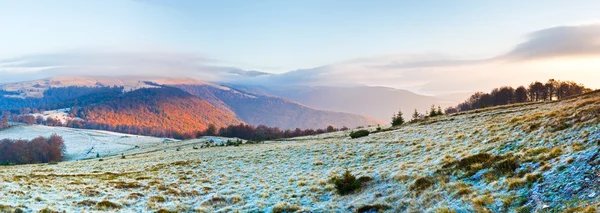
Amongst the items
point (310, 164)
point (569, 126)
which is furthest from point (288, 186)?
point (569, 126)

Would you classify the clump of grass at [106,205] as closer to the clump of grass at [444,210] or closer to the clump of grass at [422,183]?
the clump of grass at [422,183]

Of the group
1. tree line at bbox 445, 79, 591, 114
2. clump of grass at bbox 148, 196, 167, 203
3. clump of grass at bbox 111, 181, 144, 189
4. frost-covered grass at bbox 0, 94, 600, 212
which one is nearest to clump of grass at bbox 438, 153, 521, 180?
frost-covered grass at bbox 0, 94, 600, 212

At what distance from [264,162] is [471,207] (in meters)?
28.2

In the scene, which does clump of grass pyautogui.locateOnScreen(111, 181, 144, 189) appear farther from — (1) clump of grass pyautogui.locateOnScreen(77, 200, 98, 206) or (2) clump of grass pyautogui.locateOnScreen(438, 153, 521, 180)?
(2) clump of grass pyautogui.locateOnScreen(438, 153, 521, 180)

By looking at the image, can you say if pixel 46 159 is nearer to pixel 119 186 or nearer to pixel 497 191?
pixel 119 186

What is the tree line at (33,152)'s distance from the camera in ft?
387

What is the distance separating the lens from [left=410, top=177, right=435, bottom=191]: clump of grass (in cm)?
1573

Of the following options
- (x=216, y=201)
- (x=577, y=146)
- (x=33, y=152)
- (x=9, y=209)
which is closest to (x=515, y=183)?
(x=577, y=146)

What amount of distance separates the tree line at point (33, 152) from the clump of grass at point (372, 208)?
136 m

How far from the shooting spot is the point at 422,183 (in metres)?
16.1

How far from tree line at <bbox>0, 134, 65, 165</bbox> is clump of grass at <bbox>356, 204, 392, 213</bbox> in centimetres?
13556

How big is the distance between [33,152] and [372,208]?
15529 centimetres

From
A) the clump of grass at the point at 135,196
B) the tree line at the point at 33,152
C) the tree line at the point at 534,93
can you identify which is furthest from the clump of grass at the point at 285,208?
the tree line at the point at 33,152

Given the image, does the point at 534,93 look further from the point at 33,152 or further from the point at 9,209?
the point at 33,152
